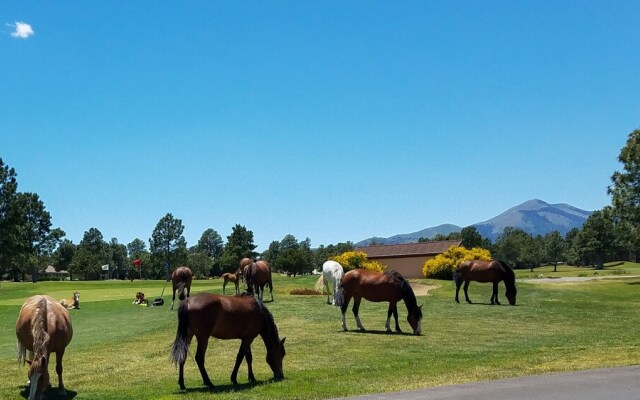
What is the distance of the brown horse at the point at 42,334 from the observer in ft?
29.8

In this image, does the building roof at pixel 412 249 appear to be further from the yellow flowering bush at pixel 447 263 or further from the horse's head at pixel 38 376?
the horse's head at pixel 38 376

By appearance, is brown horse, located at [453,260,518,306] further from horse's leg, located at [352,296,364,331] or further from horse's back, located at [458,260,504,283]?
horse's leg, located at [352,296,364,331]

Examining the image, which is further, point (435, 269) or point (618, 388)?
point (435, 269)

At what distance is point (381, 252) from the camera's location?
71188 mm

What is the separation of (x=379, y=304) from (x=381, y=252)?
4113 cm

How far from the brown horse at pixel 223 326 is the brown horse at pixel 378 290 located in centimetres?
854

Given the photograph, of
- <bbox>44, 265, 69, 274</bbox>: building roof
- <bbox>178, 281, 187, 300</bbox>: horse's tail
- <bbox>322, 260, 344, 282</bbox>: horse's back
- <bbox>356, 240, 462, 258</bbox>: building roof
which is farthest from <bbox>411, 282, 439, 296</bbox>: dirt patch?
<bbox>44, 265, 69, 274</bbox>: building roof

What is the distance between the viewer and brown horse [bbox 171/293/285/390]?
35.4 feet

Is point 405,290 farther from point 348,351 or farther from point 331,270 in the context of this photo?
point 331,270

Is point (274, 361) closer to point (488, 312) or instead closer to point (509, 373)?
point (509, 373)

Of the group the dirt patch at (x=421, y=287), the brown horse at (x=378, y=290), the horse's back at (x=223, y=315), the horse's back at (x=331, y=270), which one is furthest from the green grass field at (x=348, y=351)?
the dirt patch at (x=421, y=287)

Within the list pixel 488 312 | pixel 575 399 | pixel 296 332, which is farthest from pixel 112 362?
pixel 488 312

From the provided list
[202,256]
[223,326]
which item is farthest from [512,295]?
[202,256]

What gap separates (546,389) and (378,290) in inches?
408
